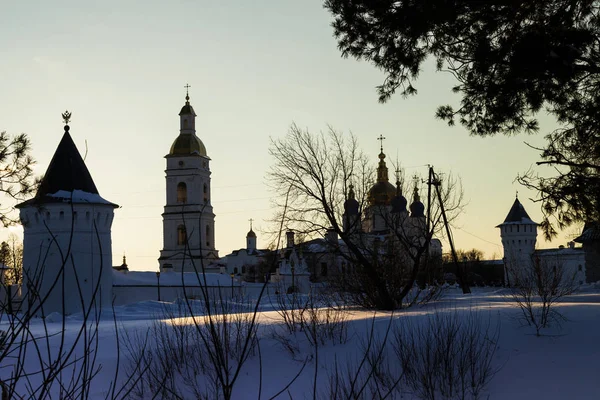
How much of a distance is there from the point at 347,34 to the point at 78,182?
26.8m

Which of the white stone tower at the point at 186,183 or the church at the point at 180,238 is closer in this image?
the church at the point at 180,238

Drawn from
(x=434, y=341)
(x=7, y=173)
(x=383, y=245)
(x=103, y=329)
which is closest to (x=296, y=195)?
(x=383, y=245)

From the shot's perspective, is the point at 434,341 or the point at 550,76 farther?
the point at 434,341

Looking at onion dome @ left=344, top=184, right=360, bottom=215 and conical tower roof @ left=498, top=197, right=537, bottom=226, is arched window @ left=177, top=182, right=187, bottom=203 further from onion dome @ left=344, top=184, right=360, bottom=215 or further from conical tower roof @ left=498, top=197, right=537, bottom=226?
onion dome @ left=344, top=184, right=360, bottom=215

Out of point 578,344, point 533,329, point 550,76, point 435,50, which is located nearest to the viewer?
point 550,76

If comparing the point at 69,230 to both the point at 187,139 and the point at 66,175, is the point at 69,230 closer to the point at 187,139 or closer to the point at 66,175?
the point at 66,175

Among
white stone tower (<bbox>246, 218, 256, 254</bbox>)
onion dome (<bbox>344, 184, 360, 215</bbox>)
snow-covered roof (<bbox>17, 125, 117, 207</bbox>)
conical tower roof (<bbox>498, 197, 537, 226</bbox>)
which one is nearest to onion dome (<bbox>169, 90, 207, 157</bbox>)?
white stone tower (<bbox>246, 218, 256, 254</bbox>)

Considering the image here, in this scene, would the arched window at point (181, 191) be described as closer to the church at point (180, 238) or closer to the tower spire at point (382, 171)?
the church at point (180, 238)

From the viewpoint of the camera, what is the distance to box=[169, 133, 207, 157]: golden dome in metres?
75.8

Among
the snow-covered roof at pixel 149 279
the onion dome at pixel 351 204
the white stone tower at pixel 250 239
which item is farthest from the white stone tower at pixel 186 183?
the onion dome at pixel 351 204

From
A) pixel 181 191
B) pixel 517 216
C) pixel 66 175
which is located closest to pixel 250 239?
pixel 181 191

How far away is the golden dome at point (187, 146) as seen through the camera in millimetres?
75750

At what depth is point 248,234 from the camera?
3329 inches

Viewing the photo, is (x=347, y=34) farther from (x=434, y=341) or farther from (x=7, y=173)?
(x=7, y=173)
